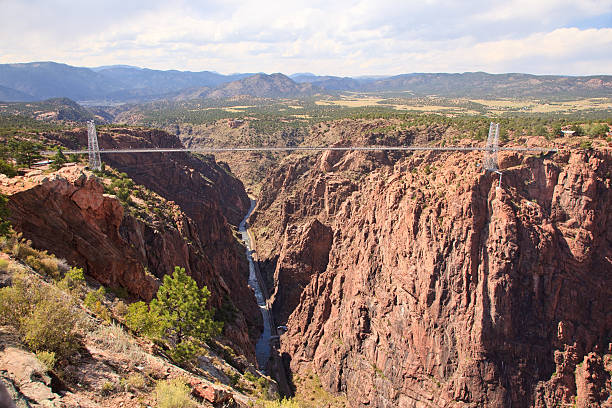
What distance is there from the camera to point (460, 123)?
232 feet

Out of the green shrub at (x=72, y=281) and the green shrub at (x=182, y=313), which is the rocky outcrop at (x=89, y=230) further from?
the green shrub at (x=182, y=313)

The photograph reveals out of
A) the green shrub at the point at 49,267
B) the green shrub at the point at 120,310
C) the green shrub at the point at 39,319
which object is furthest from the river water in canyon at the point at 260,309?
the green shrub at the point at 39,319

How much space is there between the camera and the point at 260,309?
5975cm

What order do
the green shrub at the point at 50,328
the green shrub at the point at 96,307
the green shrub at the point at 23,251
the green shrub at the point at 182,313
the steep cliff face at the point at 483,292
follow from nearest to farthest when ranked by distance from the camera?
the green shrub at the point at 50,328, the green shrub at the point at 23,251, the green shrub at the point at 96,307, the green shrub at the point at 182,313, the steep cliff face at the point at 483,292

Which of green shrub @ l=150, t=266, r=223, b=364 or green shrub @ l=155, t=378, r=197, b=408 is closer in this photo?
green shrub @ l=155, t=378, r=197, b=408

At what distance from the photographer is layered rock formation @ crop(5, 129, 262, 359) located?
19828 mm

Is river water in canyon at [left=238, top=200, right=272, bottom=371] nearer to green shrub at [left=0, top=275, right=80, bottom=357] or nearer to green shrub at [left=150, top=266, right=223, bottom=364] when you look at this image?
green shrub at [left=150, top=266, right=223, bottom=364]

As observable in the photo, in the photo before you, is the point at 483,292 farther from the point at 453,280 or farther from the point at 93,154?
the point at 93,154

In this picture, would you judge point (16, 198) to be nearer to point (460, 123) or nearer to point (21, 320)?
point (21, 320)

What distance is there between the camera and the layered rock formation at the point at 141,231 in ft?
65.1

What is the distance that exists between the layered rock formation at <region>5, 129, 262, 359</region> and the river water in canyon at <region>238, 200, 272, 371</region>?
1.99 metres

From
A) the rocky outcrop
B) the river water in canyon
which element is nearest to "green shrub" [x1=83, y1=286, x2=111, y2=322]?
the rocky outcrop

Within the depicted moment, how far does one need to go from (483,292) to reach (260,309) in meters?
35.8

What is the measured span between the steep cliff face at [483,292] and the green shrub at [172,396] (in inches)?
1207
